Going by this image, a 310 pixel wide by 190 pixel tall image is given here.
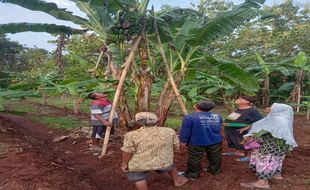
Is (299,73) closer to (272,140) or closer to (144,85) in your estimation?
(144,85)

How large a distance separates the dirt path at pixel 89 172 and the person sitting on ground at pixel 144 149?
0.72m

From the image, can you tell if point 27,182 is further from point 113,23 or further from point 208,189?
point 113,23

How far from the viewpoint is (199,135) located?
18.9 ft

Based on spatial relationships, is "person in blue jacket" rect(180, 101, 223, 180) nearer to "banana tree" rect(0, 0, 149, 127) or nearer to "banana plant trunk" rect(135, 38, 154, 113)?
"banana plant trunk" rect(135, 38, 154, 113)

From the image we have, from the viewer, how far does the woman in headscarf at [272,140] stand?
5.25 meters

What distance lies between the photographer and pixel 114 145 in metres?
7.99

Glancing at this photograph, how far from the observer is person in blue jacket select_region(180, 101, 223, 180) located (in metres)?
5.73

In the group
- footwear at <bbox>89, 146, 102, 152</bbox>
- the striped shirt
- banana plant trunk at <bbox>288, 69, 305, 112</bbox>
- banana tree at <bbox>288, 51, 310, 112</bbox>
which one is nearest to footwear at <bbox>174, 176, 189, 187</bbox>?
footwear at <bbox>89, 146, 102, 152</bbox>

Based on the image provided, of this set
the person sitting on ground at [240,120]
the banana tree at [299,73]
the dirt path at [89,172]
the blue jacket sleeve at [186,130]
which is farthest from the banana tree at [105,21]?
the banana tree at [299,73]

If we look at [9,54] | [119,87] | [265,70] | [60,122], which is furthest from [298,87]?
[9,54]

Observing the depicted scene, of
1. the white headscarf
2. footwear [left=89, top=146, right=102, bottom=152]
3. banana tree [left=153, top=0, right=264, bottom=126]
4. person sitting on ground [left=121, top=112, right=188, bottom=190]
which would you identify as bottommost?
footwear [left=89, top=146, right=102, bottom=152]

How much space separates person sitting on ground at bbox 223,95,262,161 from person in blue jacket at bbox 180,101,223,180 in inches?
36.4

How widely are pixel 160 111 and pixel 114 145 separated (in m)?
1.22

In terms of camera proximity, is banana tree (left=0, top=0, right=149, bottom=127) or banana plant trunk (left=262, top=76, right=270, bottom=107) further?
banana plant trunk (left=262, top=76, right=270, bottom=107)
